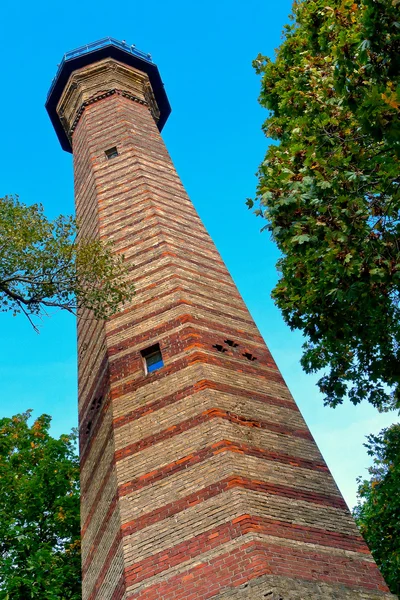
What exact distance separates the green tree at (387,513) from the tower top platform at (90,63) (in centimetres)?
1465

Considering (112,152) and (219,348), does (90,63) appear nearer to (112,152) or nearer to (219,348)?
(112,152)

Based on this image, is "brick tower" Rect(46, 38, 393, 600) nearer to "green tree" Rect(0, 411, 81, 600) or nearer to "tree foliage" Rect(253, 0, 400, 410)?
"tree foliage" Rect(253, 0, 400, 410)

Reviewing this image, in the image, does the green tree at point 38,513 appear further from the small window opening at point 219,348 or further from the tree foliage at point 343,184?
the tree foliage at point 343,184

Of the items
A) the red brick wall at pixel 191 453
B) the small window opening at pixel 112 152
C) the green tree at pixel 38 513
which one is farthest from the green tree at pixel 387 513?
the small window opening at pixel 112 152

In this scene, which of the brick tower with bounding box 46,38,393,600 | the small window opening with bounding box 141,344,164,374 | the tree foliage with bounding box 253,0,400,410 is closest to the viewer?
the tree foliage with bounding box 253,0,400,410

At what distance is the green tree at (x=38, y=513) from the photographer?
14.5 metres

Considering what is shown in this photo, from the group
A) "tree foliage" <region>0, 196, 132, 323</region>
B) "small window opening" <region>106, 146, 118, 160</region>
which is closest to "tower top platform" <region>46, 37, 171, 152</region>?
"small window opening" <region>106, 146, 118, 160</region>

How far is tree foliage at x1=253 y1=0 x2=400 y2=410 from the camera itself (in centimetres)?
696

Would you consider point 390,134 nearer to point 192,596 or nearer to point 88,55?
point 192,596

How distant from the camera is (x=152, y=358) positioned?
1190 centimetres

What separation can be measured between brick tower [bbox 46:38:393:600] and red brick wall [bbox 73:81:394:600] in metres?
0.02

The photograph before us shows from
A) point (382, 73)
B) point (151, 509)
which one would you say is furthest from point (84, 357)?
point (382, 73)

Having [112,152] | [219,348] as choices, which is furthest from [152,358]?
[112,152]

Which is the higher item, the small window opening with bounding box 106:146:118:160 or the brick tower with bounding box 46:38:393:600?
the small window opening with bounding box 106:146:118:160
